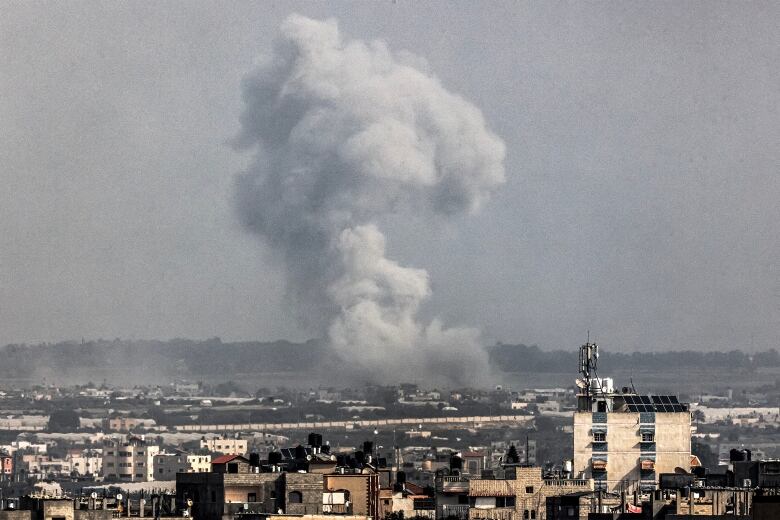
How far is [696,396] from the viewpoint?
186 meters

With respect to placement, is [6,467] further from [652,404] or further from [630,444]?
[630,444]

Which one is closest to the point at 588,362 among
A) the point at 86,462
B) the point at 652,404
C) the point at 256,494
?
the point at 652,404

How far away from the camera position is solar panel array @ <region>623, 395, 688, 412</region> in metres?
65.2

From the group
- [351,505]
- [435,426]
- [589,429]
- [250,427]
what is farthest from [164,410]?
[351,505]

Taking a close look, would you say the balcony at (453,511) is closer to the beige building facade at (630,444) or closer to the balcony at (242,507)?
the beige building facade at (630,444)

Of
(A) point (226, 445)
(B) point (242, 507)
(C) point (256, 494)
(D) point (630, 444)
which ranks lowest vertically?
(B) point (242, 507)

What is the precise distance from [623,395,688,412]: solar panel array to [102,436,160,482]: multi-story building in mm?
58707

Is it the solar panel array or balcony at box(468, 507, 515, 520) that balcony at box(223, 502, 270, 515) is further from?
the solar panel array

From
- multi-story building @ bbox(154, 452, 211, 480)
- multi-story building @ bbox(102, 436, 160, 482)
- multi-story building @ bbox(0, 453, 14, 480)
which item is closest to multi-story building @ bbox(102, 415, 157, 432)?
multi-story building @ bbox(102, 436, 160, 482)

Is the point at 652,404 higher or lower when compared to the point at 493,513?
higher

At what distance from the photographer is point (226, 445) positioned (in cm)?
15050

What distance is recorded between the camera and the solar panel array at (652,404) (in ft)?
214

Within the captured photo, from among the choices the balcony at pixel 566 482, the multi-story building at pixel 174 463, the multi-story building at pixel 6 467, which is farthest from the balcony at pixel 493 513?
the multi-story building at pixel 6 467

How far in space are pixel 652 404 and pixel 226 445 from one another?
283 ft
